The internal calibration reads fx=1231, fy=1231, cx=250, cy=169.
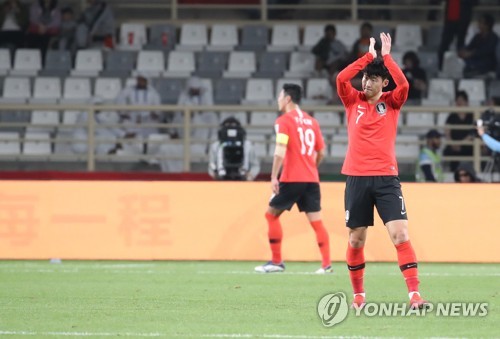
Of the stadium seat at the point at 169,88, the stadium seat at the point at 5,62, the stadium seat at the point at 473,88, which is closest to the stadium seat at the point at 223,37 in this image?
the stadium seat at the point at 169,88

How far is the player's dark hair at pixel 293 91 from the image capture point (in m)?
15.1

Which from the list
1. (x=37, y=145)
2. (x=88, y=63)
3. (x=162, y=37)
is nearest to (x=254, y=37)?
(x=162, y=37)

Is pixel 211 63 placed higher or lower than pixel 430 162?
higher

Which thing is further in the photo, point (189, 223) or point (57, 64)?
point (57, 64)

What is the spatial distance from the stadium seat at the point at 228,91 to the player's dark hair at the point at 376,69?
1420cm

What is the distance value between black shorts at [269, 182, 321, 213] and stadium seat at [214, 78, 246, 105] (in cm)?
947

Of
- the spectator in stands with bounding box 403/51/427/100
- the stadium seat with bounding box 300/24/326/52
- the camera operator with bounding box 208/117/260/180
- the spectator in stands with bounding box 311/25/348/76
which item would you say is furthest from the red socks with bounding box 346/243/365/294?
the stadium seat with bounding box 300/24/326/52

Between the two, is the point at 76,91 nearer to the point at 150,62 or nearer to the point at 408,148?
the point at 150,62

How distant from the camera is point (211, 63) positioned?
25.6 m

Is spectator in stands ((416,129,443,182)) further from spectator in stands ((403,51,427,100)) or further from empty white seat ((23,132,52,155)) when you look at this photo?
empty white seat ((23,132,52,155))

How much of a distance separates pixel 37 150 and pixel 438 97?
796cm

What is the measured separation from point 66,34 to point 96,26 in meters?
0.66

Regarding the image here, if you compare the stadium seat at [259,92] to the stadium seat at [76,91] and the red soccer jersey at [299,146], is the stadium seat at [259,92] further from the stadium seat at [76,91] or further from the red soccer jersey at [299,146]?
the red soccer jersey at [299,146]

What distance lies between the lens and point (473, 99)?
24484mm
